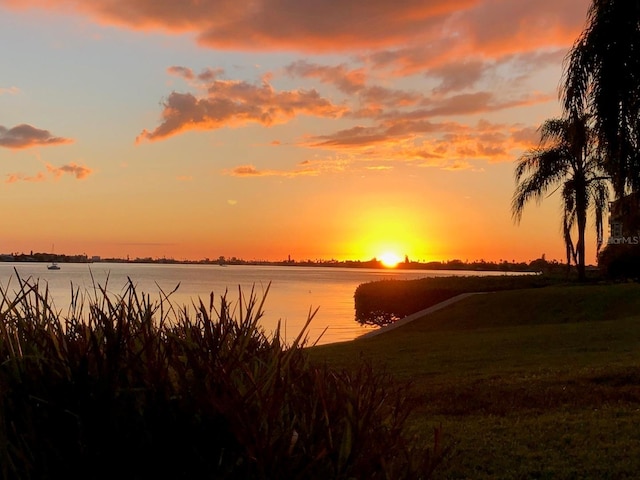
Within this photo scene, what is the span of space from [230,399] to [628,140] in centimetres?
1149

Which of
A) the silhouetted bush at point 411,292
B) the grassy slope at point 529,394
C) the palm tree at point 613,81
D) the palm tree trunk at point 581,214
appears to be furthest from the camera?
the silhouetted bush at point 411,292

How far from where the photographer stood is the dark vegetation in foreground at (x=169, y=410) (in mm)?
2703

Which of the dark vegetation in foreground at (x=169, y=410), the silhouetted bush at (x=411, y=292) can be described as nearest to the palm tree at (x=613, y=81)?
the dark vegetation in foreground at (x=169, y=410)

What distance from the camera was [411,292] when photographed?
36.6 metres

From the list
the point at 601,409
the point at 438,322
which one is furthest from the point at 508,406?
the point at 438,322

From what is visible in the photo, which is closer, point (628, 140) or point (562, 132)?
point (628, 140)

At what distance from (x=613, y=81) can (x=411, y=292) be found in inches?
1004

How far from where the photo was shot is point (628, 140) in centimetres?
1213

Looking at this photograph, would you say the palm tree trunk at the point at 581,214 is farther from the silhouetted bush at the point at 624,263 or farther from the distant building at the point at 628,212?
the silhouetted bush at the point at 624,263

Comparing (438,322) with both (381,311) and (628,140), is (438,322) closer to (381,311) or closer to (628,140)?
(381,311)

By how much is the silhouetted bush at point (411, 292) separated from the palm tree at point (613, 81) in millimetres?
23288

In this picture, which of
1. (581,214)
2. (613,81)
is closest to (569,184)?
(581,214)

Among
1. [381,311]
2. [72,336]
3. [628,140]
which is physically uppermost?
[628,140]

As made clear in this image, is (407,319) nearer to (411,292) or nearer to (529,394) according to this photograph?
(411,292)
